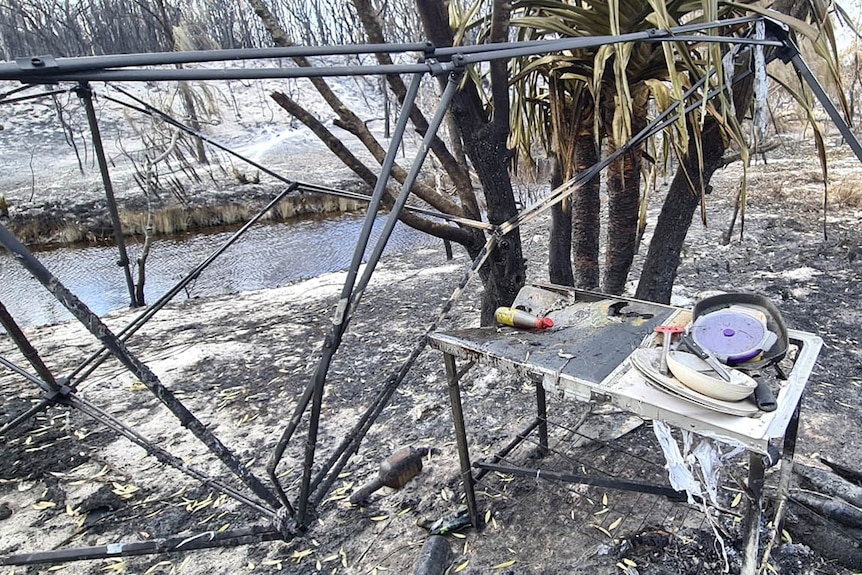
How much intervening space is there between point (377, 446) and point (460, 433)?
0.98 m

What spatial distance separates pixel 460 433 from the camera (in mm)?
2115

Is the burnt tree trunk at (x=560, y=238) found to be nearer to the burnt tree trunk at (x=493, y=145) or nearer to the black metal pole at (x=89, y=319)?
the burnt tree trunk at (x=493, y=145)

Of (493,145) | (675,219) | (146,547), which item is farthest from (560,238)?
(146,547)

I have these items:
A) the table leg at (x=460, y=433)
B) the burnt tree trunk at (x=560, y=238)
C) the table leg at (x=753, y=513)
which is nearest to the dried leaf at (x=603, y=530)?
the table leg at (x=460, y=433)

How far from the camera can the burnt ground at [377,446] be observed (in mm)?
2119

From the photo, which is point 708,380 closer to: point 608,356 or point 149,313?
point 608,356

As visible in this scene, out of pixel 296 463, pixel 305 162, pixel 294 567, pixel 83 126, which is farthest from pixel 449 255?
pixel 83 126

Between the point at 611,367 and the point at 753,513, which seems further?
the point at 611,367

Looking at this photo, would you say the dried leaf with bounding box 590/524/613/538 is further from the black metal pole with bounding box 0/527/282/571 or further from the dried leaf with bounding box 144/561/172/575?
the dried leaf with bounding box 144/561/172/575

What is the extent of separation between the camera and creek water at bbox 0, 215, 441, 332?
26.5 feet

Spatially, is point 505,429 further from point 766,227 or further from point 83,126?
point 83,126

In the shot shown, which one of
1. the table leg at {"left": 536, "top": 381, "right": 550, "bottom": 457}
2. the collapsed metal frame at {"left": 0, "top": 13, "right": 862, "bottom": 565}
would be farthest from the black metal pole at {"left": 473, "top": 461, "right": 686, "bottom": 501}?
the collapsed metal frame at {"left": 0, "top": 13, "right": 862, "bottom": 565}

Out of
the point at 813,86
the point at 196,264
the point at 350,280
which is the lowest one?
the point at 196,264

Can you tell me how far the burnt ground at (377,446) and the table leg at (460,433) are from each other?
0.12 m
